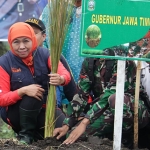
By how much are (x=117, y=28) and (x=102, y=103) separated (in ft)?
2.61

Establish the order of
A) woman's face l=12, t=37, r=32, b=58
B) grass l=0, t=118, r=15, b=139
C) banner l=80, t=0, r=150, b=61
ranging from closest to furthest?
banner l=80, t=0, r=150, b=61 < woman's face l=12, t=37, r=32, b=58 < grass l=0, t=118, r=15, b=139

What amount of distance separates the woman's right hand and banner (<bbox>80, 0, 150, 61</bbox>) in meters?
0.82

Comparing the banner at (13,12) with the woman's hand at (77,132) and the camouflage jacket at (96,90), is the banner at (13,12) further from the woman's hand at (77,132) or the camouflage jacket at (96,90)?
the woman's hand at (77,132)

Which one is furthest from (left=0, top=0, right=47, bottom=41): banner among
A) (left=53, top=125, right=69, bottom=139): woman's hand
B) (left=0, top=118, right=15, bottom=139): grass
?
(left=53, top=125, right=69, bottom=139): woman's hand

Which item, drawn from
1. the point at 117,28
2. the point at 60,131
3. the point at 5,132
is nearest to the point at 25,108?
the point at 60,131

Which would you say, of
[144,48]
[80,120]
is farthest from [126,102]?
[144,48]

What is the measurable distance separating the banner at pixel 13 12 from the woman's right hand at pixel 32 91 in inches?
90.2

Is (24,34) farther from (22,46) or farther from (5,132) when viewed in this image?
(5,132)

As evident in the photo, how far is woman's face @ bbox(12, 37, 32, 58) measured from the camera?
3.85 metres

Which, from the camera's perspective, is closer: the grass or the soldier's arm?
the soldier's arm

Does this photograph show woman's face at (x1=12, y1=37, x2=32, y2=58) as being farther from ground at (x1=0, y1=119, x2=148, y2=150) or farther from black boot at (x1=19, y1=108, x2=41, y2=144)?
ground at (x1=0, y1=119, x2=148, y2=150)

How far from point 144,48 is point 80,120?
3.58 feet

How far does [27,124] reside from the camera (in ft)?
12.7

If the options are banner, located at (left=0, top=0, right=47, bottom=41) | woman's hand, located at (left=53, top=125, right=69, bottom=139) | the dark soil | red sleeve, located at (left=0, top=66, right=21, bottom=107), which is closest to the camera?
the dark soil
